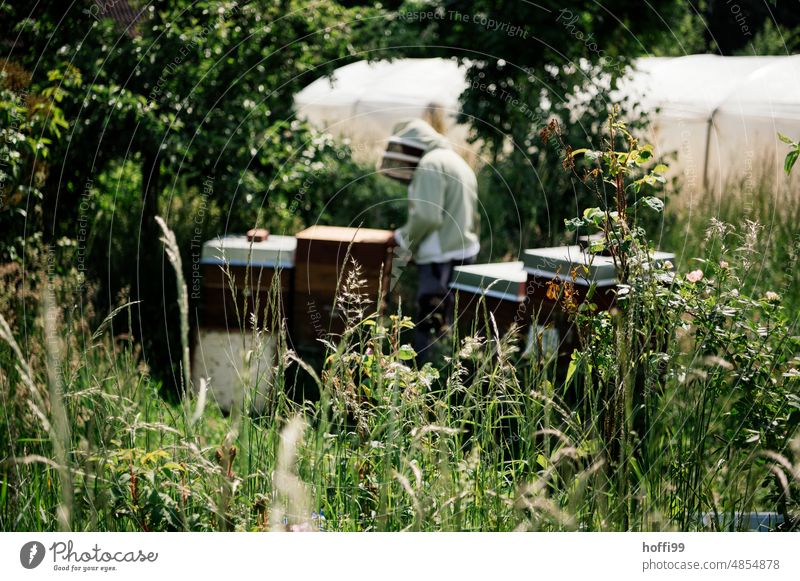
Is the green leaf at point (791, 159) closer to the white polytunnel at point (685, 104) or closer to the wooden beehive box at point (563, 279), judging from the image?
the wooden beehive box at point (563, 279)

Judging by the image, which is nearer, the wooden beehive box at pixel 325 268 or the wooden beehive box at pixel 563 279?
the wooden beehive box at pixel 563 279

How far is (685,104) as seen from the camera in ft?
33.4

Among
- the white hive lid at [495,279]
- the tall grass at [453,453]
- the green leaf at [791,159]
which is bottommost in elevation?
the tall grass at [453,453]

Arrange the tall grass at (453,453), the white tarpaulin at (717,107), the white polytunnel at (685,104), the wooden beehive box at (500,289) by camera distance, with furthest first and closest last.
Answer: the white tarpaulin at (717,107) → the white polytunnel at (685,104) → the wooden beehive box at (500,289) → the tall grass at (453,453)

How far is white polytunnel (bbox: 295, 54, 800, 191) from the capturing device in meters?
7.45

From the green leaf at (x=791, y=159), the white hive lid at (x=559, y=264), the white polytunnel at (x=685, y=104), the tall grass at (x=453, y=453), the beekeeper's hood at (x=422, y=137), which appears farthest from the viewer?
the white polytunnel at (x=685, y=104)

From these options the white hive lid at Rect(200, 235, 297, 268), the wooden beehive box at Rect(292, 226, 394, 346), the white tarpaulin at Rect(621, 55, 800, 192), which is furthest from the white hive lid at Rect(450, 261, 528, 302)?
the white tarpaulin at Rect(621, 55, 800, 192)

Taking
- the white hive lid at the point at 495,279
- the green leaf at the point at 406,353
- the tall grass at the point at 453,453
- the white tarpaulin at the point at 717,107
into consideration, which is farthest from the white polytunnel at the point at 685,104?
the tall grass at the point at 453,453

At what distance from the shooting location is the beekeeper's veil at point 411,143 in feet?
18.1

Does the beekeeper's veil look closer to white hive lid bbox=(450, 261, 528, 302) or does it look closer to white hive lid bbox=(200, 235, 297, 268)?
white hive lid bbox=(200, 235, 297, 268)

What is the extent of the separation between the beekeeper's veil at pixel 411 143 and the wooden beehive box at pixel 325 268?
897 mm

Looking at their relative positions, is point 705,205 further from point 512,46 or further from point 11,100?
point 11,100

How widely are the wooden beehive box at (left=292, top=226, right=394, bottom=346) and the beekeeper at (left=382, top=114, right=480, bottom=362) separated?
0.54 metres

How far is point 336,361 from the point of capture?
2170 millimetres
